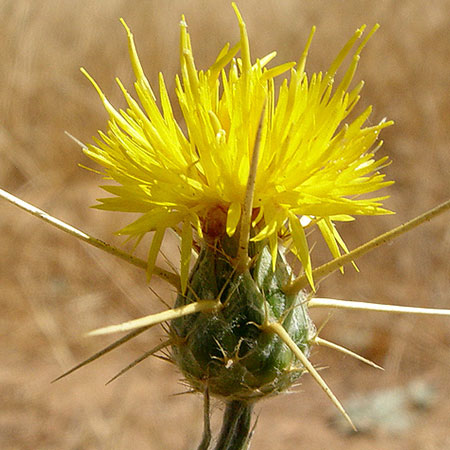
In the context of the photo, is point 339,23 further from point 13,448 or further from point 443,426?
point 13,448

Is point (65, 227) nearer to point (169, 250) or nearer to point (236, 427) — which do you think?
point (236, 427)

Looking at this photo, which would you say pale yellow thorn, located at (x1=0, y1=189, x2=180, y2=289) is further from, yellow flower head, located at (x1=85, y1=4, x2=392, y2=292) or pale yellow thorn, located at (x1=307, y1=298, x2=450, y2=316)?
pale yellow thorn, located at (x1=307, y1=298, x2=450, y2=316)

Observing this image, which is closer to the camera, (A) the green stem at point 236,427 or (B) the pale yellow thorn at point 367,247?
(B) the pale yellow thorn at point 367,247

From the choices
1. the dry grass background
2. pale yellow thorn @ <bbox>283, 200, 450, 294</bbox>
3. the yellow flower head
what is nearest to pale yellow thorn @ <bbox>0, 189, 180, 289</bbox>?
the yellow flower head

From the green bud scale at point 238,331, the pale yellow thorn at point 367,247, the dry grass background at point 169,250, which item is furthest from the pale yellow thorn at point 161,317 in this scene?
the dry grass background at point 169,250

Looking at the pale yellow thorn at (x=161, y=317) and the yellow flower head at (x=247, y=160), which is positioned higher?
the yellow flower head at (x=247, y=160)

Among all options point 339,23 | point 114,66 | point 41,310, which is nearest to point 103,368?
point 41,310

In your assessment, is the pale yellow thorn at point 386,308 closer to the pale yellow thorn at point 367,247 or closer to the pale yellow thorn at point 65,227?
the pale yellow thorn at point 367,247
